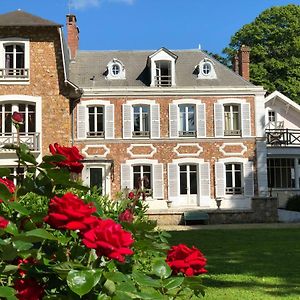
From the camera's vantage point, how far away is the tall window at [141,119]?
2367 cm

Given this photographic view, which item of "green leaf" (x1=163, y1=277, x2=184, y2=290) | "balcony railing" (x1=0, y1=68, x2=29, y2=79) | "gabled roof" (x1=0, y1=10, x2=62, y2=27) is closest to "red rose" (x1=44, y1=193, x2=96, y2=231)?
"green leaf" (x1=163, y1=277, x2=184, y2=290)

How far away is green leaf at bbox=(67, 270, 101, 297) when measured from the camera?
178 cm

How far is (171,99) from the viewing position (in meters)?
23.8

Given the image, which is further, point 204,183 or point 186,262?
point 204,183

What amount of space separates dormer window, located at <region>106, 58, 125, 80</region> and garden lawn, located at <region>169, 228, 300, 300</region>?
11.9 meters

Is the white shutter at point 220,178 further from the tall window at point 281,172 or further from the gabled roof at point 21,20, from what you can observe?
the gabled roof at point 21,20

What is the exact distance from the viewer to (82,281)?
1.81 metres

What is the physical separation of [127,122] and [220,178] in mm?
4942

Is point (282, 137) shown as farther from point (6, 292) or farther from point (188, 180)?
point (6, 292)

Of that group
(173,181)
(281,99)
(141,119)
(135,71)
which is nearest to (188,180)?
(173,181)

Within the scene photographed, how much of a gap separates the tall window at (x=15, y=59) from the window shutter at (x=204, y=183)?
8911mm

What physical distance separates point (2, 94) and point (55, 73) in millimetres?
2359


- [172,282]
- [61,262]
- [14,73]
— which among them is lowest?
[172,282]

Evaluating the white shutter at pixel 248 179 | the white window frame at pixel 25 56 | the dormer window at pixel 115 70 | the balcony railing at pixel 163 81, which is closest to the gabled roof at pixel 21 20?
the white window frame at pixel 25 56
